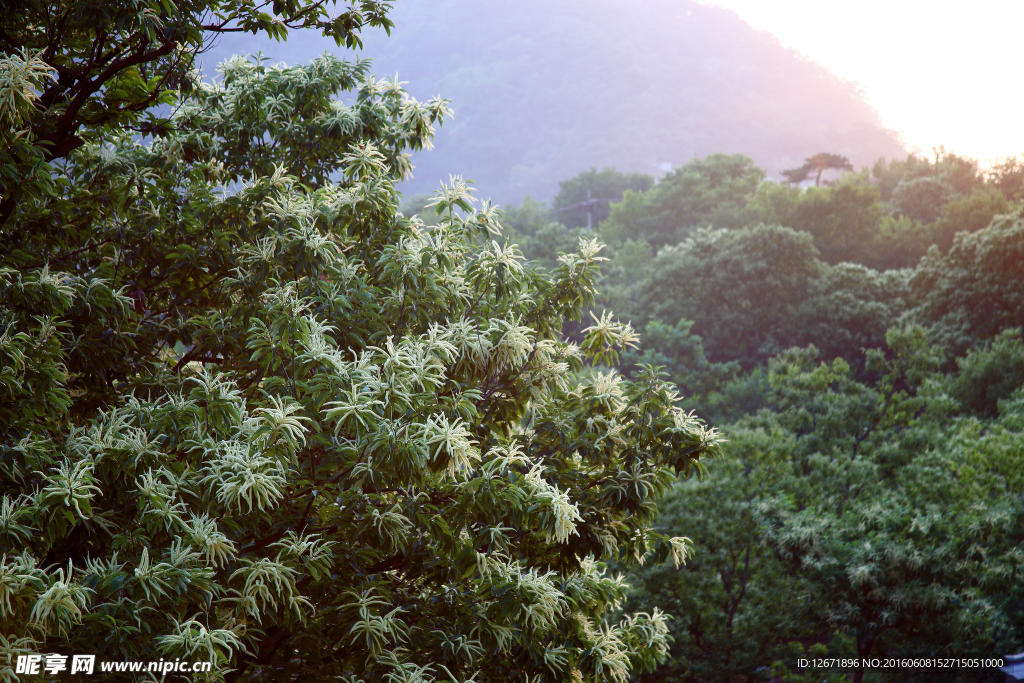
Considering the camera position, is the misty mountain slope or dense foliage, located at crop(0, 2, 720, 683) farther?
the misty mountain slope

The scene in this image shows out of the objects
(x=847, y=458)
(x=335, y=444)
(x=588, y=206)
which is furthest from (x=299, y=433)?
(x=588, y=206)

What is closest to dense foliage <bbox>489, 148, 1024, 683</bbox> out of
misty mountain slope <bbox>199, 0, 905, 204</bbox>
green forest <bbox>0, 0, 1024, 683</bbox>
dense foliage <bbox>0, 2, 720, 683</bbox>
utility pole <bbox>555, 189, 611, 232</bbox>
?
green forest <bbox>0, 0, 1024, 683</bbox>

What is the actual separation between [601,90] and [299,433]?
428 ft

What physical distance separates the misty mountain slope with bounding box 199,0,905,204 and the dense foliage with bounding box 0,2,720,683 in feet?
319

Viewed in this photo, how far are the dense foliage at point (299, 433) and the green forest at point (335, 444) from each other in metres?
0.03

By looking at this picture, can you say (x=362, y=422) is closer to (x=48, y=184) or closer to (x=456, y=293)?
(x=456, y=293)

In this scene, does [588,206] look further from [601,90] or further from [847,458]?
[601,90]

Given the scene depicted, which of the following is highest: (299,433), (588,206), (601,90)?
(601,90)

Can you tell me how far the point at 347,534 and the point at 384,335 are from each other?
1.68 m

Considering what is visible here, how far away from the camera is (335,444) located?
3852mm

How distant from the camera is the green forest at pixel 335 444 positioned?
3459 mm

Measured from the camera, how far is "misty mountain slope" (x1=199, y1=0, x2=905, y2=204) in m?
111

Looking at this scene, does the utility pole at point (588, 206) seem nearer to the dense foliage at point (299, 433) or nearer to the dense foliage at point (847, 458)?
the dense foliage at point (847, 458)

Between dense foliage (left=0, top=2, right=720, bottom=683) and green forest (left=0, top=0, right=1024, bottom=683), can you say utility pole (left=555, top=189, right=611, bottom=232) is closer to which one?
green forest (left=0, top=0, right=1024, bottom=683)
